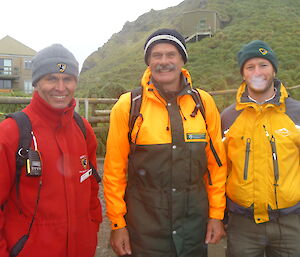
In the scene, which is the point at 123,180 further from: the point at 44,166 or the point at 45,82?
the point at 45,82

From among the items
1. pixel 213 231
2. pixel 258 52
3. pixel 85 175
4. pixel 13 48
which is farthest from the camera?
pixel 13 48

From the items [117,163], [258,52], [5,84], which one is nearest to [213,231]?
[117,163]

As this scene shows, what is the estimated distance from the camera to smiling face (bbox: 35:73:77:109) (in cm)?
220

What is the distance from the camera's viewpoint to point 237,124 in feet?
9.09

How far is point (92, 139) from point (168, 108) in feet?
2.15

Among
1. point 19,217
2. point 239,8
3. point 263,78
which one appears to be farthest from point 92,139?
point 239,8

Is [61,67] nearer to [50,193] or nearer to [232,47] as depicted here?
[50,193]

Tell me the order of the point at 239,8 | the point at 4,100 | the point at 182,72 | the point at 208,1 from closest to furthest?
1. the point at 182,72
2. the point at 4,100
3. the point at 239,8
4. the point at 208,1

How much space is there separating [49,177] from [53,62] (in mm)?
784

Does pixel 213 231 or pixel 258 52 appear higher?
pixel 258 52

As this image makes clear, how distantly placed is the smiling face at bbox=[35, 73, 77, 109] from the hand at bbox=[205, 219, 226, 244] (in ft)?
4.87

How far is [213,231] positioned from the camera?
2.63 metres

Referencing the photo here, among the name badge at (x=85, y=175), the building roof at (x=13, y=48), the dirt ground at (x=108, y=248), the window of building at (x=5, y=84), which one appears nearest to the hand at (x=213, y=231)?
the name badge at (x=85, y=175)

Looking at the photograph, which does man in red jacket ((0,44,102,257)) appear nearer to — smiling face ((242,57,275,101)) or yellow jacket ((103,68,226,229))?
yellow jacket ((103,68,226,229))
